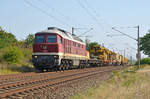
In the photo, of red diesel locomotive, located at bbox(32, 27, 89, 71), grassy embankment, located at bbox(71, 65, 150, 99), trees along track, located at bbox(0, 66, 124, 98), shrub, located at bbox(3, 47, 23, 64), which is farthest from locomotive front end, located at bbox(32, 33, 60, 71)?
grassy embankment, located at bbox(71, 65, 150, 99)

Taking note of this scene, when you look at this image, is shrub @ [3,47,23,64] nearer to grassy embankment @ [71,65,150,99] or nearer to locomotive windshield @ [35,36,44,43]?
locomotive windshield @ [35,36,44,43]

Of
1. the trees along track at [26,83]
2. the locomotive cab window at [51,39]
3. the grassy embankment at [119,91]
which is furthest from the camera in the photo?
the locomotive cab window at [51,39]

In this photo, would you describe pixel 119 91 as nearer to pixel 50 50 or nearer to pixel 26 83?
pixel 26 83

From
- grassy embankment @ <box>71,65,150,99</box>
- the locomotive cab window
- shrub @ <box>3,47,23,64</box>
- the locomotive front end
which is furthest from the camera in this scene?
shrub @ <box>3,47,23,64</box>

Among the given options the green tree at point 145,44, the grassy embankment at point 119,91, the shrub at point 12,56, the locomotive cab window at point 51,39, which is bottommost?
the grassy embankment at point 119,91

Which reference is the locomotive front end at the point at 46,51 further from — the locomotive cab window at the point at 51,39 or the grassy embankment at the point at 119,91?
the grassy embankment at the point at 119,91

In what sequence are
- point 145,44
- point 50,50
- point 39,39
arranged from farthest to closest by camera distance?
A: point 145,44
point 39,39
point 50,50

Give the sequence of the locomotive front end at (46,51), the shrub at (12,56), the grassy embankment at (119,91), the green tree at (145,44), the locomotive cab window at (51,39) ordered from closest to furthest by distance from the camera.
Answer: the grassy embankment at (119,91) → the locomotive front end at (46,51) → the locomotive cab window at (51,39) → the shrub at (12,56) → the green tree at (145,44)

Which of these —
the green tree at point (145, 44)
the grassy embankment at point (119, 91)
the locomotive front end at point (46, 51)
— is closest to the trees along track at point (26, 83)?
the grassy embankment at point (119, 91)

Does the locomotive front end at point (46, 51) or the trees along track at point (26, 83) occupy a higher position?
the locomotive front end at point (46, 51)

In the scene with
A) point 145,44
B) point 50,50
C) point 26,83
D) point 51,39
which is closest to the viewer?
point 26,83

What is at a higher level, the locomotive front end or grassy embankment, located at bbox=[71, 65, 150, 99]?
the locomotive front end

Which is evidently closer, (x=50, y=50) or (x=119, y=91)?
(x=119, y=91)

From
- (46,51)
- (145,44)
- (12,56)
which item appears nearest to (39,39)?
(46,51)
